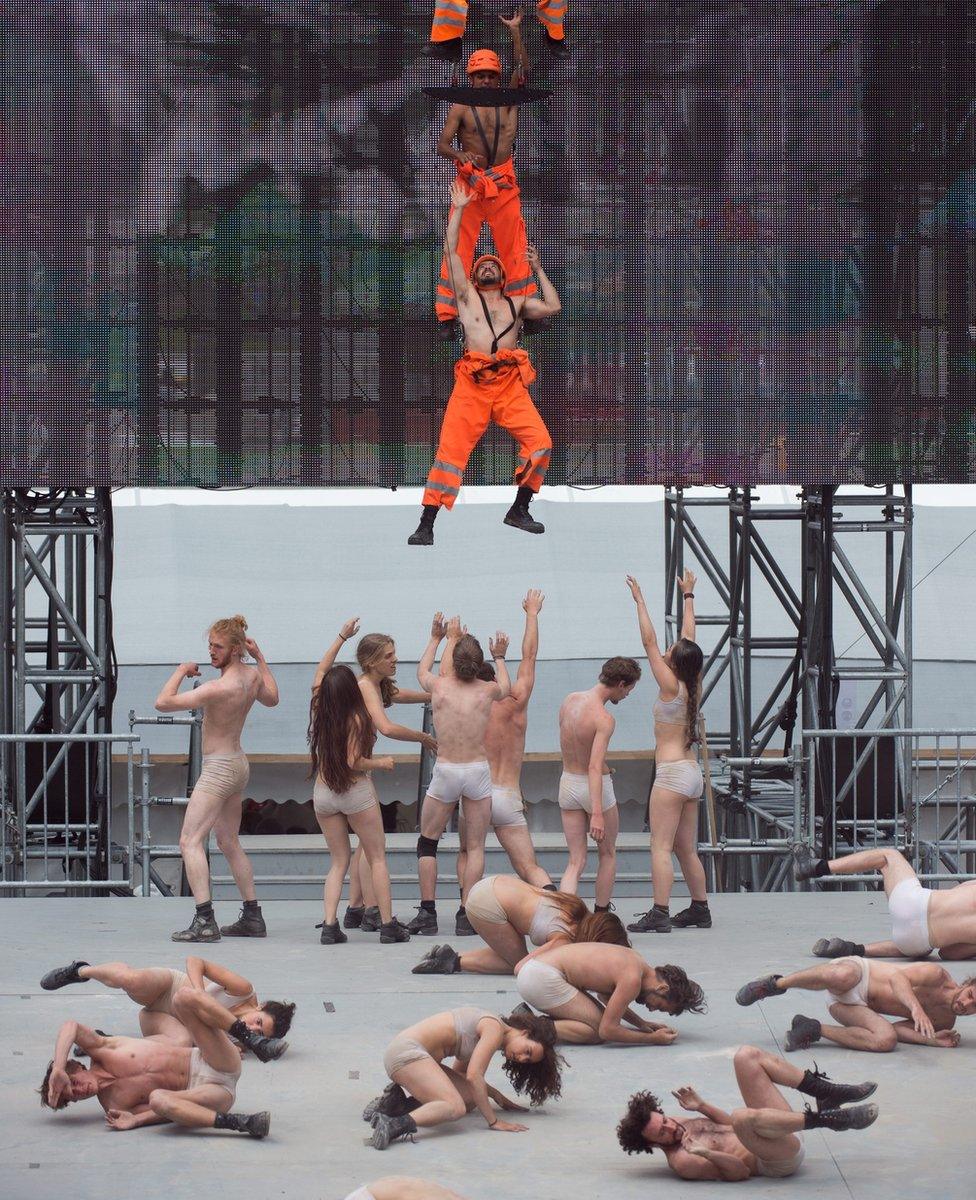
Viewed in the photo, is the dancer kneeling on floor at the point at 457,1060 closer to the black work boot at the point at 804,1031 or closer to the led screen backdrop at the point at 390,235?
the black work boot at the point at 804,1031

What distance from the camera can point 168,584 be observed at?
24953 millimetres

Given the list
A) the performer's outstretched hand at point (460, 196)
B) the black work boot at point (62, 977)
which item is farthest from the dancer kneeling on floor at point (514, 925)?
the performer's outstretched hand at point (460, 196)

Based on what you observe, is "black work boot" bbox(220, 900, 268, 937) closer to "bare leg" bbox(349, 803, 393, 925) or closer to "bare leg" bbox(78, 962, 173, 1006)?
"bare leg" bbox(349, 803, 393, 925)

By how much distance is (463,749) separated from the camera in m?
9.88

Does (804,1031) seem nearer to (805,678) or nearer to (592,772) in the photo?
(592,772)

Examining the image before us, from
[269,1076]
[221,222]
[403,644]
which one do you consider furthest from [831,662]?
[403,644]

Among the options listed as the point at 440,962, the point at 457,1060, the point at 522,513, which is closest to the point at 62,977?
the point at 457,1060

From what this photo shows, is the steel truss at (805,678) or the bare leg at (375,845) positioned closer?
the bare leg at (375,845)

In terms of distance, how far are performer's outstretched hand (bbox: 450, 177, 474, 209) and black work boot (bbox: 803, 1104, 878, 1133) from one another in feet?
19.6

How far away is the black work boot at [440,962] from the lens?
904cm

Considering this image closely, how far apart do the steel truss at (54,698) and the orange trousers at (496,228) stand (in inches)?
125

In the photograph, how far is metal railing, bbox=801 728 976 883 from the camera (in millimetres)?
11531

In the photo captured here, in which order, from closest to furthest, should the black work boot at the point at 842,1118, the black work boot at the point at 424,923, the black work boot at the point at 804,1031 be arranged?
the black work boot at the point at 842,1118 < the black work boot at the point at 804,1031 < the black work boot at the point at 424,923

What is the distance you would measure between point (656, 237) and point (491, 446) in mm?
1739
